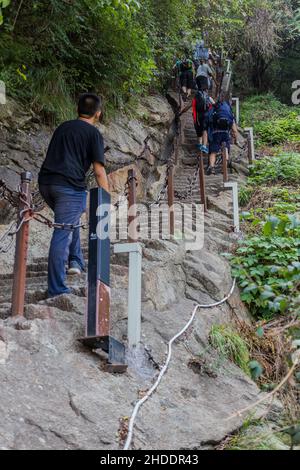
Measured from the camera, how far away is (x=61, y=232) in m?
4.35

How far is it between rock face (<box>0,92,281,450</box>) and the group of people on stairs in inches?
192

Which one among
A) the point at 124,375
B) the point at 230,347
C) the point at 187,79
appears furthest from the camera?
the point at 187,79

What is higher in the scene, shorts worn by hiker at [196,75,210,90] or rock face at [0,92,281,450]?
shorts worn by hiker at [196,75,210,90]

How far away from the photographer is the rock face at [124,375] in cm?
307

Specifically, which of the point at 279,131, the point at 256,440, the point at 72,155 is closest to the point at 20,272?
the point at 72,155

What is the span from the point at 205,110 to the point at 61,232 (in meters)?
7.81

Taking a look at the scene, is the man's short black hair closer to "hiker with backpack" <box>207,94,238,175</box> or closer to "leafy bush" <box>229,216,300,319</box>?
"leafy bush" <box>229,216,300,319</box>

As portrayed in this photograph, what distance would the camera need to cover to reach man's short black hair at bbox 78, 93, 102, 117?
4730 millimetres

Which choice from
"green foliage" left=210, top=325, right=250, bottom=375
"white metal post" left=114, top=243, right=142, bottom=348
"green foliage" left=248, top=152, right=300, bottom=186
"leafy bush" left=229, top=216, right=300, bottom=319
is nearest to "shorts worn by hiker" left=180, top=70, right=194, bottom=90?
"green foliage" left=248, top=152, right=300, bottom=186

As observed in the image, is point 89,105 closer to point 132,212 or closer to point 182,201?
point 132,212

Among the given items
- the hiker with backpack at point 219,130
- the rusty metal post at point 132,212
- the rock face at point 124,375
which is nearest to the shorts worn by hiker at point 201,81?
the hiker with backpack at point 219,130

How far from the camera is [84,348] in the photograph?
3.82 meters

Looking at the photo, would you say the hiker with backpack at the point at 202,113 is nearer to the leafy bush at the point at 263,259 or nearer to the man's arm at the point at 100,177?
the leafy bush at the point at 263,259
